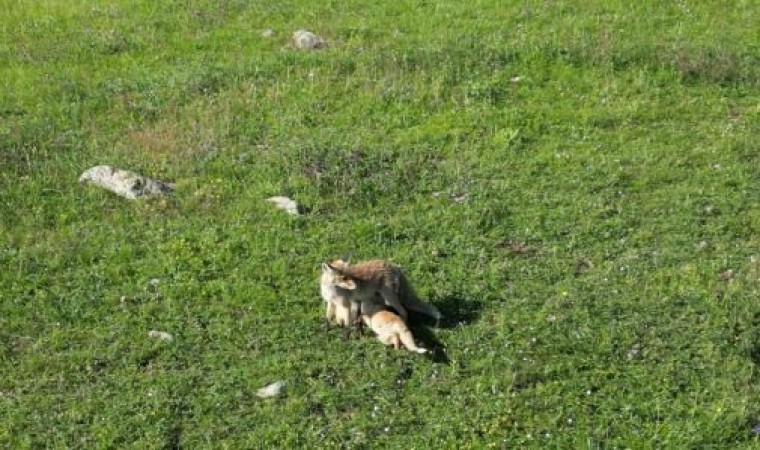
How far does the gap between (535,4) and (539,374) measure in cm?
1144

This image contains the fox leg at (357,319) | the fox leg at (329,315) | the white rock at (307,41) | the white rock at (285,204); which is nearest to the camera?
the fox leg at (357,319)

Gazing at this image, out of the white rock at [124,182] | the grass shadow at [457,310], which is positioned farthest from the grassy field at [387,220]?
the white rock at [124,182]

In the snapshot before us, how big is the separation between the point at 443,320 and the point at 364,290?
974 millimetres

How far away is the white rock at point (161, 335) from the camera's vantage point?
11211 millimetres

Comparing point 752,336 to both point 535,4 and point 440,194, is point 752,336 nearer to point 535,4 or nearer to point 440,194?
point 440,194

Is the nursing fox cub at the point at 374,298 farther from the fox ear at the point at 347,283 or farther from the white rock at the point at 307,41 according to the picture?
the white rock at the point at 307,41

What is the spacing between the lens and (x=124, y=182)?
14.3 metres

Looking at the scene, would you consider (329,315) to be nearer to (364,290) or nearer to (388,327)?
(364,290)

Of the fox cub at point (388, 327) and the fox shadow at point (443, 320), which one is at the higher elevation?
the fox cub at point (388, 327)

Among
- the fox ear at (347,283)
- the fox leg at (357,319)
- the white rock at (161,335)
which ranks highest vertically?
the fox ear at (347,283)

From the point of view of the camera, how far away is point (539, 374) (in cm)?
1052

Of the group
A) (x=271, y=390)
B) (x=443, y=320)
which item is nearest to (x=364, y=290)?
(x=443, y=320)

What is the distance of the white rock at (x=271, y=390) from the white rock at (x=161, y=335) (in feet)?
4.40

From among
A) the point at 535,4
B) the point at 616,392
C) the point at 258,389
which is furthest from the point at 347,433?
the point at 535,4
